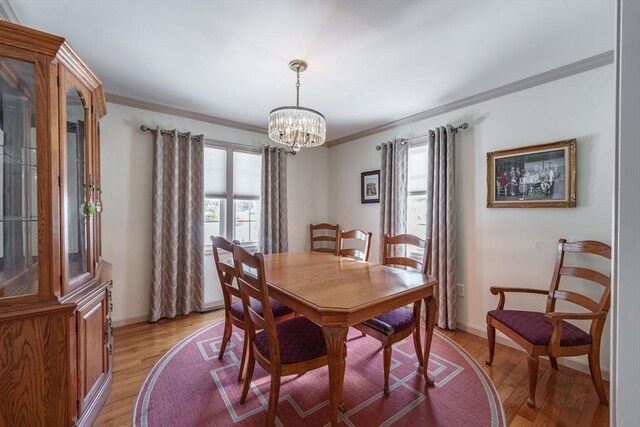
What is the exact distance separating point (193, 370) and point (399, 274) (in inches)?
70.0

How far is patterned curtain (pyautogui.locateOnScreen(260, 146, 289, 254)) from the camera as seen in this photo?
373cm

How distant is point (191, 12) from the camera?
5.35 ft

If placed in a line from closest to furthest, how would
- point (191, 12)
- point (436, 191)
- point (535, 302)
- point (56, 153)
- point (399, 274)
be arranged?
1. point (56, 153)
2. point (191, 12)
3. point (399, 274)
4. point (535, 302)
5. point (436, 191)

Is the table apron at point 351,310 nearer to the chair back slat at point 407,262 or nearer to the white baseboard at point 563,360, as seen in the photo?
the chair back slat at point 407,262

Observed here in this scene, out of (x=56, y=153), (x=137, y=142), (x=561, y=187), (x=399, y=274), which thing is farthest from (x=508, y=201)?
(x=137, y=142)

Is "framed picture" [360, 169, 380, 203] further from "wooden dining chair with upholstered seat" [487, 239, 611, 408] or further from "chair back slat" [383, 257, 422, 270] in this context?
"wooden dining chair with upholstered seat" [487, 239, 611, 408]

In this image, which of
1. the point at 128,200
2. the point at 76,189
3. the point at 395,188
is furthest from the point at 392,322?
the point at 128,200

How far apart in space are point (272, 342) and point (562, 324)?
195 cm

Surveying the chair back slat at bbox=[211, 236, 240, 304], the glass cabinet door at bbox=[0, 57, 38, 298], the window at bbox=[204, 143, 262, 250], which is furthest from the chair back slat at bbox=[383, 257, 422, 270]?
the glass cabinet door at bbox=[0, 57, 38, 298]

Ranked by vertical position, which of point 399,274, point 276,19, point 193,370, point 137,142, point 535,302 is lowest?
point 193,370

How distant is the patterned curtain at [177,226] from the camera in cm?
298

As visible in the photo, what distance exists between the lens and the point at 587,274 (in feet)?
6.45

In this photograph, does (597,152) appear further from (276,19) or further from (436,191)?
(276,19)

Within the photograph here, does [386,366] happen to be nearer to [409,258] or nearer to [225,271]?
[409,258]
